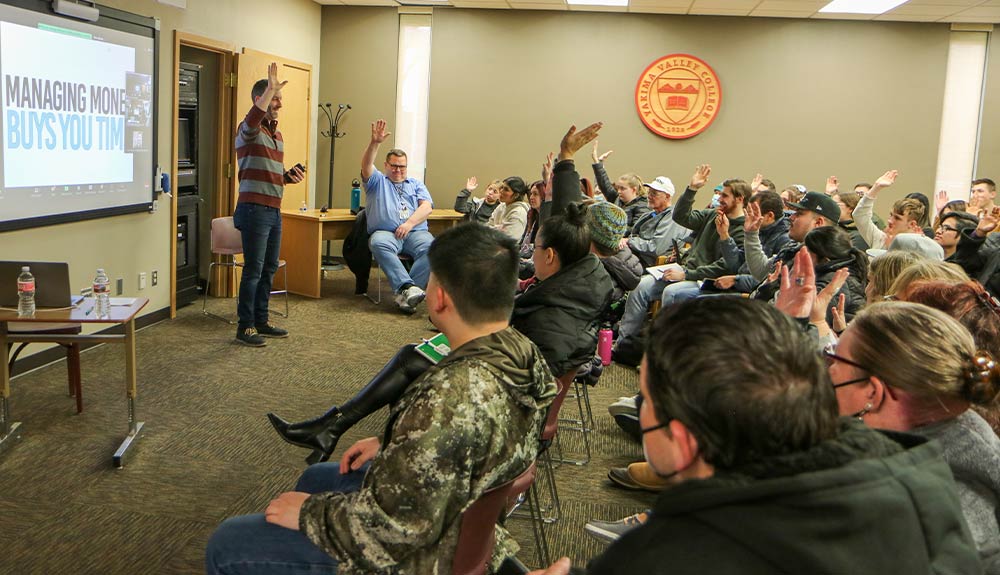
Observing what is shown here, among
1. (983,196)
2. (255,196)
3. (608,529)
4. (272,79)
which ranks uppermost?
(272,79)

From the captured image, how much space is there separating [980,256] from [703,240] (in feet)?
5.63

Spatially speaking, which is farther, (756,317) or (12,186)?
(12,186)

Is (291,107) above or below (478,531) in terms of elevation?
above

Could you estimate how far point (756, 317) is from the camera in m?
1.05

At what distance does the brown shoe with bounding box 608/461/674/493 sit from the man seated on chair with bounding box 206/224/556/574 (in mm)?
1670

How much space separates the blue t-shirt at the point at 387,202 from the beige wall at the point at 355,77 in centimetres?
208

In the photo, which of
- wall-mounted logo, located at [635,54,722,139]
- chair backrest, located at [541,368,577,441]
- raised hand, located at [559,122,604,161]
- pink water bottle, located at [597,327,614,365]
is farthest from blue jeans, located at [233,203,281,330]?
wall-mounted logo, located at [635,54,722,139]

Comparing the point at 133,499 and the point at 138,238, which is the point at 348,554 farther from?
the point at 138,238

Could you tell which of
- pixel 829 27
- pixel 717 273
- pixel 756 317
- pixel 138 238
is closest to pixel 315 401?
pixel 138 238

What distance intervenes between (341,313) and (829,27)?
5867 millimetres

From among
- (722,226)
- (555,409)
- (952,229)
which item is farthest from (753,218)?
(555,409)

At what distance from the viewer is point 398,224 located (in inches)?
290

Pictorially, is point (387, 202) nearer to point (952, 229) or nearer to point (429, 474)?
point (952, 229)

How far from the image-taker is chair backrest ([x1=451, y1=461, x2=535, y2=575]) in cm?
166
